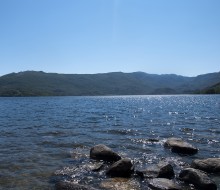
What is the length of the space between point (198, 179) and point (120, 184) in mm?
4430

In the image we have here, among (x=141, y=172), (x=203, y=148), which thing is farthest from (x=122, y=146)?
(x=141, y=172)

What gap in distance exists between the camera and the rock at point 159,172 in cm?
1768

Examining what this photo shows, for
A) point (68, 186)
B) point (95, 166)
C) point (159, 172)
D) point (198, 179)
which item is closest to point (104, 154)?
point (95, 166)

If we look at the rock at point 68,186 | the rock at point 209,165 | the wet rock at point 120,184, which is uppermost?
the rock at point 209,165

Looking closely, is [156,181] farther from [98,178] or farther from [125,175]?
[98,178]

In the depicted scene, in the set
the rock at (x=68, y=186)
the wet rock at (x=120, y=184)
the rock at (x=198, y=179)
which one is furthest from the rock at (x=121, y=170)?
the rock at (x=198, y=179)

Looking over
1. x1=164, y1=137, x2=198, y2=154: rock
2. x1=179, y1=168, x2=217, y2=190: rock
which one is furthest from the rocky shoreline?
x1=164, y1=137, x2=198, y2=154: rock

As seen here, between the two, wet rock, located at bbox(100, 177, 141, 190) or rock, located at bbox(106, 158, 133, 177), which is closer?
wet rock, located at bbox(100, 177, 141, 190)

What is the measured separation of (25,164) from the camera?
69.4 feet

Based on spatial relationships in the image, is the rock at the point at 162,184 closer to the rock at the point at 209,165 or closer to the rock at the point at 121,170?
the rock at the point at 121,170

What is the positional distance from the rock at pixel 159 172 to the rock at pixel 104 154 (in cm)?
403

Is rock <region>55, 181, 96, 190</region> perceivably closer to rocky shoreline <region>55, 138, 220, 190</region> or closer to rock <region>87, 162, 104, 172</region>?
rocky shoreline <region>55, 138, 220, 190</region>

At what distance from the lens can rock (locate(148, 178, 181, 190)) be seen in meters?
15.4

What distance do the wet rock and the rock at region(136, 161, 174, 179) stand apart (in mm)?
1226
